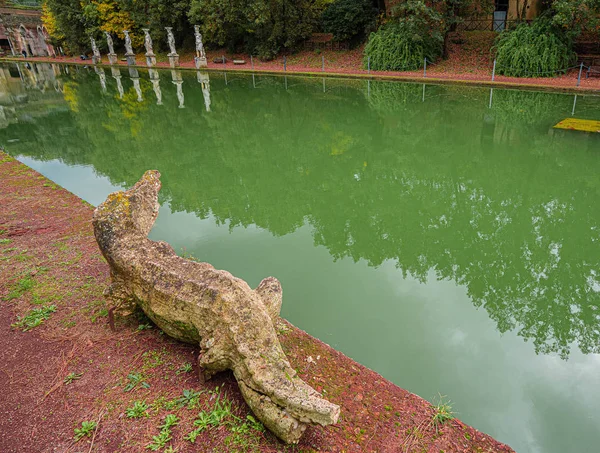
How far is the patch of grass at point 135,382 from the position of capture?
125 inches

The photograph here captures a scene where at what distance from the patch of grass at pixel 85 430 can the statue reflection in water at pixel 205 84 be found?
14.0m

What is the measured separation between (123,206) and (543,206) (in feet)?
22.6

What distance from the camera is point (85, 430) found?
2836mm

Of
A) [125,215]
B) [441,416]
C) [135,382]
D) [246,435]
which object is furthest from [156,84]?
[441,416]

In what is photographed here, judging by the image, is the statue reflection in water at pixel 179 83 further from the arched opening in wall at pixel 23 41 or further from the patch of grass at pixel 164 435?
the arched opening in wall at pixel 23 41

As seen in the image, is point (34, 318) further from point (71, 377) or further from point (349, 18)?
point (349, 18)

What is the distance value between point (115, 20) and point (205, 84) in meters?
20.9

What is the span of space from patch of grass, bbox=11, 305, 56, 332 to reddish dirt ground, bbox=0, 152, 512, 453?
54mm

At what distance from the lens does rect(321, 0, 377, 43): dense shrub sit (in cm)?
2533

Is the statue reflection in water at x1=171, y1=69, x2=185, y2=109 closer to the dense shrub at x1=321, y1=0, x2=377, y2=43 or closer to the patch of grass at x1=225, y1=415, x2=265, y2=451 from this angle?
the dense shrub at x1=321, y1=0, x2=377, y2=43

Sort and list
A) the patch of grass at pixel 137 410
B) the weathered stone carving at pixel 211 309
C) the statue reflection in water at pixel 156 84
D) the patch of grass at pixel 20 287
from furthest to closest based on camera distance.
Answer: the statue reflection in water at pixel 156 84 < the patch of grass at pixel 20 287 < the patch of grass at pixel 137 410 < the weathered stone carving at pixel 211 309

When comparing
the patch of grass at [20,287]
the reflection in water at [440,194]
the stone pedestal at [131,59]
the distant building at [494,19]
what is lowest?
the reflection in water at [440,194]

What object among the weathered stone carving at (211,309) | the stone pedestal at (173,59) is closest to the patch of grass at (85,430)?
the weathered stone carving at (211,309)

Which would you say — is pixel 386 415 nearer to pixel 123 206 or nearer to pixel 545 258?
pixel 123 206
